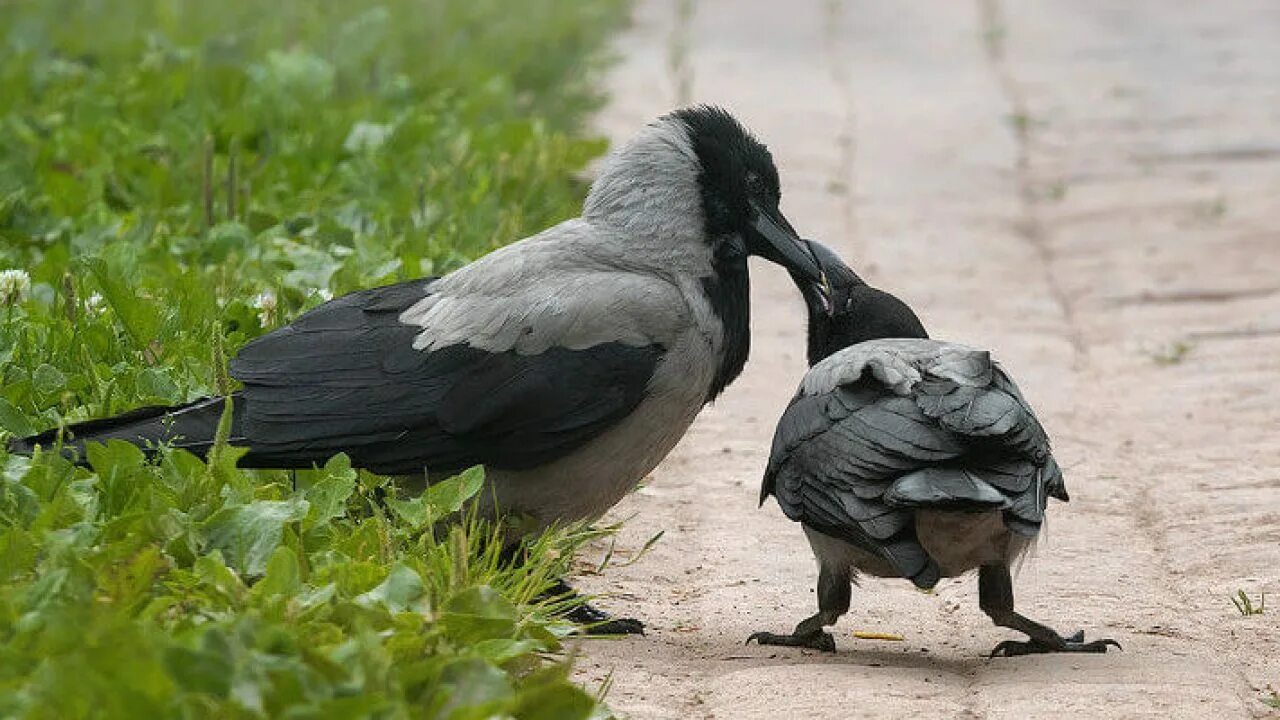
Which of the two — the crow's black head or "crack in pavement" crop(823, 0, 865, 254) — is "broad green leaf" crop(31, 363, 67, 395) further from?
"crack in pavement" crop(823, 0, 865, 254)

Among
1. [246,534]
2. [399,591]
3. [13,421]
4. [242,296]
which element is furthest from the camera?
[242,296]

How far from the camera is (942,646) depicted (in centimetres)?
509

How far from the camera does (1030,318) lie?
334 inches

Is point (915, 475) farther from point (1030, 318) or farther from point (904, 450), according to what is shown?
point (1030, 318)

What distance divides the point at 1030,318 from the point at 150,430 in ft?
14.3

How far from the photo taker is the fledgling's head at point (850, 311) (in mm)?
5734

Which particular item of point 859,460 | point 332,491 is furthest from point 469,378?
point 859,460

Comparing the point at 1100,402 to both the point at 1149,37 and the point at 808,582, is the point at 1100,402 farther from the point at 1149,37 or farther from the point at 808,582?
the point at 1149,37

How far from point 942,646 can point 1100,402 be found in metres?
2.47

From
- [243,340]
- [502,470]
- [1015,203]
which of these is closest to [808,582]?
[502,470]

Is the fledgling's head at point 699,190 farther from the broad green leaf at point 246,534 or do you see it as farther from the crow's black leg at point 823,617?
the broad green leaf at point 246,534

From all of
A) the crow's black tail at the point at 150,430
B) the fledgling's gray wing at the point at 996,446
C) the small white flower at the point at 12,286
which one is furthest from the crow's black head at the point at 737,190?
the small white flower at the point at 12,286

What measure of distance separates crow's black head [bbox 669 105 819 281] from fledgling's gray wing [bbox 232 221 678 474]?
357 mm

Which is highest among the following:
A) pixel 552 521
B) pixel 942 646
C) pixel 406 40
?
pixel 406 40
